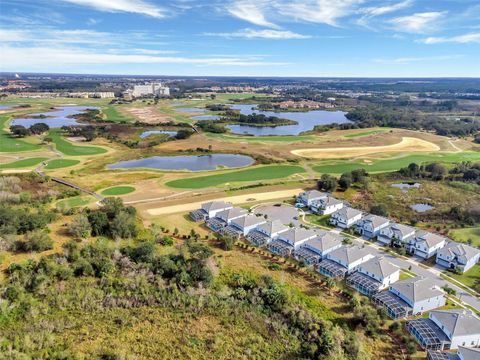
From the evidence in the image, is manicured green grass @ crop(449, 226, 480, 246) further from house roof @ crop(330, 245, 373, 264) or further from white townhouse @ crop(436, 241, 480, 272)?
house roof @ crop(330, 245, 373, 264)

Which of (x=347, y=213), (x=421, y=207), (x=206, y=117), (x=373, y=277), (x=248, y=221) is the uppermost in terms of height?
Answer: (x=206, y=117)

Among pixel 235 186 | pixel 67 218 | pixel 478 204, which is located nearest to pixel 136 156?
pixel 235 186

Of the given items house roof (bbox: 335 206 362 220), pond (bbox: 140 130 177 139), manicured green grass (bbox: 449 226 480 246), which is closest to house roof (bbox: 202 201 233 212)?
house roof (bbox: 335 206 362 220)

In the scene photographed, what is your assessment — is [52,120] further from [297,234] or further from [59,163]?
[297,234]

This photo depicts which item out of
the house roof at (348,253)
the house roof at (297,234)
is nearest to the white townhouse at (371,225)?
the house roof at (348,253)

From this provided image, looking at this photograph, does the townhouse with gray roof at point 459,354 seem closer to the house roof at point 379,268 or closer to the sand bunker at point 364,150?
the house roof at point 379,268

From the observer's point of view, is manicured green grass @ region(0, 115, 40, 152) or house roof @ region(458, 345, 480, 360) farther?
manicured green grass @ region(0, 115, 40, 152)

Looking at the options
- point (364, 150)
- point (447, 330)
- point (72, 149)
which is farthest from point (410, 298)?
point (72, 149)
